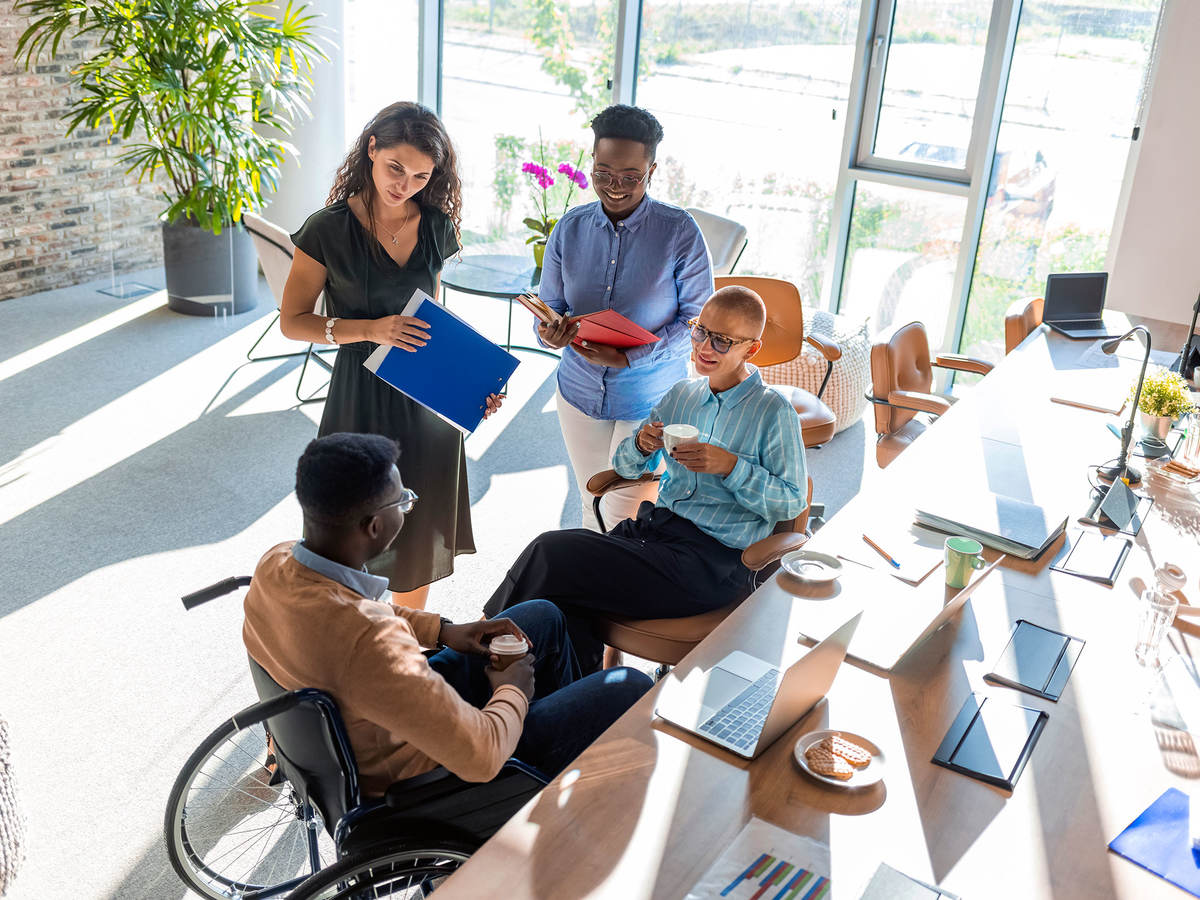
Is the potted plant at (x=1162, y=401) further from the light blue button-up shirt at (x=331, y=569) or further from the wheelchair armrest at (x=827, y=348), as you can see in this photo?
the light blue button-up shirt at (x=331, y=569)

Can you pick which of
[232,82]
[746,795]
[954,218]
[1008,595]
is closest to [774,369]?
[954,218]

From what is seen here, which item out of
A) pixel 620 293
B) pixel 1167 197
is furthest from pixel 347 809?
pixel 1167 197

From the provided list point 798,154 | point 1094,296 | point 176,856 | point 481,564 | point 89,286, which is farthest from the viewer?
point 89,286

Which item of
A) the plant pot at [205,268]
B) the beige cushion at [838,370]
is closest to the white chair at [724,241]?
the beige cushion at [838,370]

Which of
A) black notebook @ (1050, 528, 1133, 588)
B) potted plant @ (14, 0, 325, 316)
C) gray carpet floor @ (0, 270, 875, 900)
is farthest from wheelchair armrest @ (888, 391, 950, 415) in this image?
potted plant @ (14, 0, 325, 316)

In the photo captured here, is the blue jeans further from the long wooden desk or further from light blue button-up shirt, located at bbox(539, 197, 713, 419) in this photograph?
light blue button-up shirt, located at bbox(539, 197, 713, 419)

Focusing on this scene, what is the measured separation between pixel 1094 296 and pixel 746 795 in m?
3.48

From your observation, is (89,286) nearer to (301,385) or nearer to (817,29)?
(301,385)

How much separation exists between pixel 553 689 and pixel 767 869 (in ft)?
3.03

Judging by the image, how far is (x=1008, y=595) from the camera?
2.29 m

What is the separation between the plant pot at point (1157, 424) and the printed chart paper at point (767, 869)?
2197 mm

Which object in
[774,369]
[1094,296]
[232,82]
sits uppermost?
[232,82]

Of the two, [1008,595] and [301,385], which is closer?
[1008,595]

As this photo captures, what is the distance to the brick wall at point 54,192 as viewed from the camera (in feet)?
19.8
